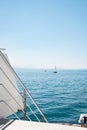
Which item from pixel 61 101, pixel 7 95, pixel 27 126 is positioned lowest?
pixel 27 126

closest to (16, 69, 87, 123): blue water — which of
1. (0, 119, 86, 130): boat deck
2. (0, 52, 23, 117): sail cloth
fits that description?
(0, 52, 23, 117): sail cloth

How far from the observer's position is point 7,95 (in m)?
5.09

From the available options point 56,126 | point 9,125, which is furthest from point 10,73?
point 56,126

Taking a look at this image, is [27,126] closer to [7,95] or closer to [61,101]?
[7,95]

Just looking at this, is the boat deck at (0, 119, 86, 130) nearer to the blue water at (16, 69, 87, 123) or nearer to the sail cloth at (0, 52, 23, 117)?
the sail cloth at (0, 52, 23, 117)

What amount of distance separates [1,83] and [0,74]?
0.29 m

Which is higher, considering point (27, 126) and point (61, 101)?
point (61, 101)

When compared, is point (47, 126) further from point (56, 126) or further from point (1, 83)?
point (1, 83)

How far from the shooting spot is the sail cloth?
4.89 m

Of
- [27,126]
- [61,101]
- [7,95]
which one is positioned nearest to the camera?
[27,126]

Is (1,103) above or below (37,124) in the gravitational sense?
above

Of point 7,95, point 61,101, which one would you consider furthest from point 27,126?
point 61,101

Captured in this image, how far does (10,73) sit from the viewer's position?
18.2 ft

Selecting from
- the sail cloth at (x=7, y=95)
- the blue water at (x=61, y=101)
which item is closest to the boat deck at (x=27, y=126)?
the sail cloth at (x=7, y=95)
